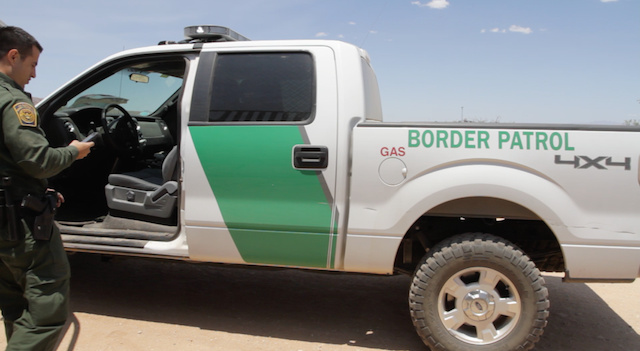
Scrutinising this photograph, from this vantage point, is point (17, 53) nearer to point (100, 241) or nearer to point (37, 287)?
point (37, 287)

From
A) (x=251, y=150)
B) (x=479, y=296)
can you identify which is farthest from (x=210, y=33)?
(x=479, y=296)

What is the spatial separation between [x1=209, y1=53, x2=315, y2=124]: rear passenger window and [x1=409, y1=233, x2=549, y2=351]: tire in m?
1.26

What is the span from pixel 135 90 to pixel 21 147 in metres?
2.44

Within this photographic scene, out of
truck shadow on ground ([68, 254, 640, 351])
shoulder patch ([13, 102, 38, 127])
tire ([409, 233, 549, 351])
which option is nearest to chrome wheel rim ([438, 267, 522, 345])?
tire ([409, 233, 549, 351])

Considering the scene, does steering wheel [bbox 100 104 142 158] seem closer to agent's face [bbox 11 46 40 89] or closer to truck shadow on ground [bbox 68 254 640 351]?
truck shadow on ground [bbox 68 254 640 351]

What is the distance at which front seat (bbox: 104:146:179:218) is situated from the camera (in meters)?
3.67

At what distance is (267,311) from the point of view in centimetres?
386

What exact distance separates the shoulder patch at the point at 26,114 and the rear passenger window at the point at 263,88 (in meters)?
1.08

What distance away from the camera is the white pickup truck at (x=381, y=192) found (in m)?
2.81

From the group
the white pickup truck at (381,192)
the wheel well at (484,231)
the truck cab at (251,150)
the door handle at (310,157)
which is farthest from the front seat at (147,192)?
the wheel well at (484,231)

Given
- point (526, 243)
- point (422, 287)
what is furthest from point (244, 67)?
point (526, 243)

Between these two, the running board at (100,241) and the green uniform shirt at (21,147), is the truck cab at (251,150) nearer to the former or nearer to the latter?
the running board at (100,241)

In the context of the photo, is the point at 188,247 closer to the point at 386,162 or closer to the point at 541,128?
the point at 386,162

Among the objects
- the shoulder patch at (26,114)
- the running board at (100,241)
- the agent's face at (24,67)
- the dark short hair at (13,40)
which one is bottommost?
the running board at (100,241)
